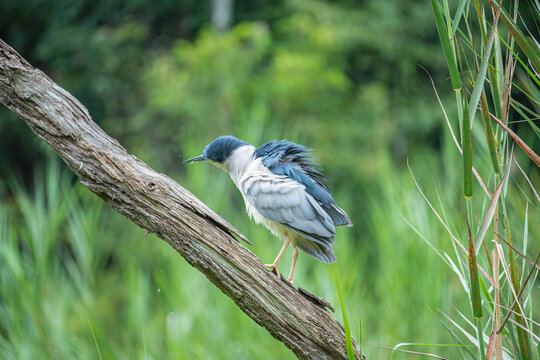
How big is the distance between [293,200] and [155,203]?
0.71 meters

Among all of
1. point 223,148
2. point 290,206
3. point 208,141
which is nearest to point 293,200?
point 290,206

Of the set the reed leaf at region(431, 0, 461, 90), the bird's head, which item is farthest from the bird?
the reed leaf at region(431, 0, 461, 90)

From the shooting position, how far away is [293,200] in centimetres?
237

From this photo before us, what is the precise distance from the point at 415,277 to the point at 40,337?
238 cm

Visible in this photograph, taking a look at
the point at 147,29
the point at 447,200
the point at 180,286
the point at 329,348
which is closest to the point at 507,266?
the point at 329,348

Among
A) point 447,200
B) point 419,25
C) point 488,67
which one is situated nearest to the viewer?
point 488,67

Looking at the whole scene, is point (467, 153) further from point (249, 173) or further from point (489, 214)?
point (249, 173)

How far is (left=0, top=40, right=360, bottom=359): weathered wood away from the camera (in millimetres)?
1812

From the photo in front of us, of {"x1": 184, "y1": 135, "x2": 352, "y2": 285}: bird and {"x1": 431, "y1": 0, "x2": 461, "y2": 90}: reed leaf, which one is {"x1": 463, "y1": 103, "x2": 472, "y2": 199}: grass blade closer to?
{"x1": 431, "y1": 0, "x2": 461, "y2": 90}: reed leaf

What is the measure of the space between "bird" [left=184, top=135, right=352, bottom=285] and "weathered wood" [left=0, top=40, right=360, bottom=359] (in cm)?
42

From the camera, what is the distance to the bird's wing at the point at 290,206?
2312 mm

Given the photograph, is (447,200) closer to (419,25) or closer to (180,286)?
(180,286)

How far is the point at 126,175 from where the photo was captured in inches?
72.1

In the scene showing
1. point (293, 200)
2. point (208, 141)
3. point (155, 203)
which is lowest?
point (208, 141)
